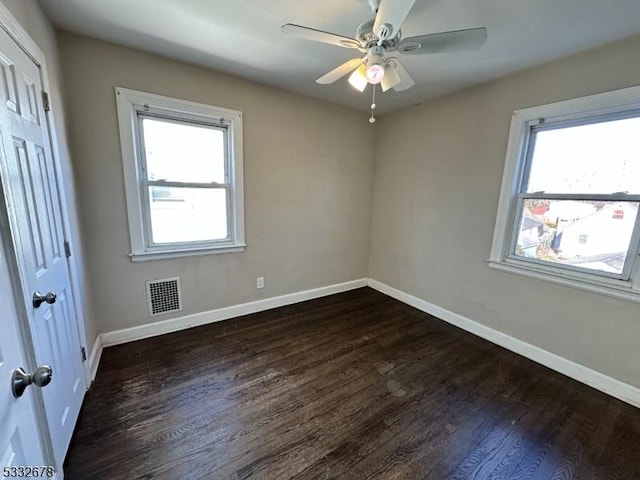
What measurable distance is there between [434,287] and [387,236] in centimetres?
93

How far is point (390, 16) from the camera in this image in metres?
1.22

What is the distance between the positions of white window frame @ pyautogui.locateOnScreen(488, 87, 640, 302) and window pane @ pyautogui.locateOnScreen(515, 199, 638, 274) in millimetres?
55

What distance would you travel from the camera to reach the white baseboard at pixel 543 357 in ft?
6.53

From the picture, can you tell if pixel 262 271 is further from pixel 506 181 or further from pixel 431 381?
pixel 506 181

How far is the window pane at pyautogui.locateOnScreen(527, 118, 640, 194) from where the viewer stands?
192cm

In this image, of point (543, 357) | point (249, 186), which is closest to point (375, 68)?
point (249, 186)

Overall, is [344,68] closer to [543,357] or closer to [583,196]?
[583,196]

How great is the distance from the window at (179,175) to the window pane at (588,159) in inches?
109

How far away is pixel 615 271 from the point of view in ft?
6.64

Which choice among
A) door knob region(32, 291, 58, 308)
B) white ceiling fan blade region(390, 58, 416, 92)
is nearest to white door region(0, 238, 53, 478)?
door knob region(32, 291, 58, 308)

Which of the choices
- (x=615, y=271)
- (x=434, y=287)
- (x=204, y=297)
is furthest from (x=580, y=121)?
(x=204, y=297)

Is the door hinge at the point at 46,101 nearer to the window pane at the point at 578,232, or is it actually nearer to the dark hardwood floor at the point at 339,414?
→ the dark hardwood floor at the point at 339,414

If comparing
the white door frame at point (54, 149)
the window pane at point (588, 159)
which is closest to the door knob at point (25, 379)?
the white door frame at point (54, 149)

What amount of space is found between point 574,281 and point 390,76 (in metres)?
2.15
